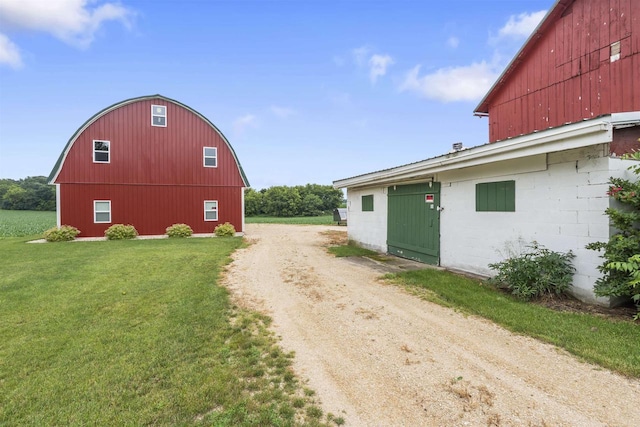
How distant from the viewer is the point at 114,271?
7727 millimetres

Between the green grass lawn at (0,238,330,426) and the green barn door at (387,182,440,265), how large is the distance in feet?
18.3

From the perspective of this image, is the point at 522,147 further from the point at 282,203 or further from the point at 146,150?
the point at 282,203

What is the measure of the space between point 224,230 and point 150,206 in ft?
13.8

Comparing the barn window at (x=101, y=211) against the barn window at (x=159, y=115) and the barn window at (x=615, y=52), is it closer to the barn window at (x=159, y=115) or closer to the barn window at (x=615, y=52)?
the barn window at (x=159, y=115)

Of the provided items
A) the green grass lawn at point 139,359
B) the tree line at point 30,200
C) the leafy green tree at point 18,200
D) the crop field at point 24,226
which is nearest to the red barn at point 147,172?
the crop field at point 24,226

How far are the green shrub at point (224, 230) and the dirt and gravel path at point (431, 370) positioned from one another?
1225 centimetres

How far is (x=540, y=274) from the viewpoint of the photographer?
5.07 metres

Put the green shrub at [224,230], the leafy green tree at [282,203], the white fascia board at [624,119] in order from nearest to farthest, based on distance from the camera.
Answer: the white fascia board at [624,119] < the green shrub at [224,230] < the leafy green tree at [282,203]

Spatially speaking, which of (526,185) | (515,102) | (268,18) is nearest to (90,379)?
(526,185)

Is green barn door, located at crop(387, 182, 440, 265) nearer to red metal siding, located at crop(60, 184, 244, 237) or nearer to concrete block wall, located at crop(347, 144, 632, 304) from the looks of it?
concrete block wall, located at crop(347, 144, 632, 304)

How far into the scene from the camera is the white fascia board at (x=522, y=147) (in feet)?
13.9

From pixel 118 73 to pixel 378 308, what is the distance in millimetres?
17775

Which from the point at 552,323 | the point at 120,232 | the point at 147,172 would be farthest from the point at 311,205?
the point at 552,323

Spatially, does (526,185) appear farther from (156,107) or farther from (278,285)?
(156,107)
